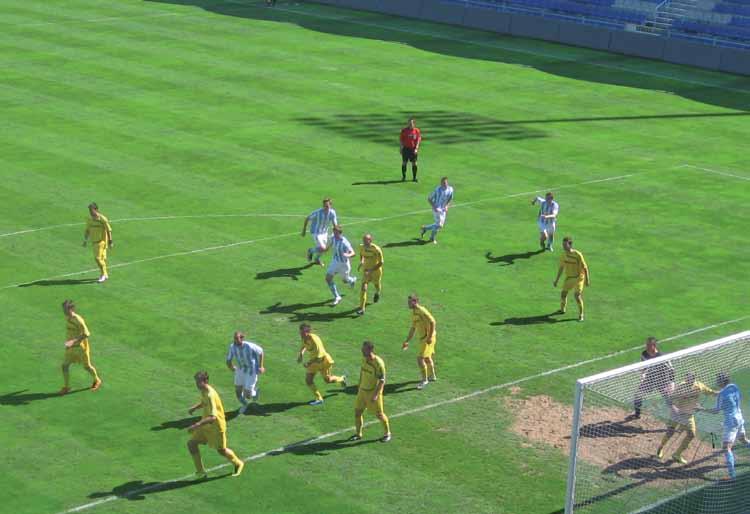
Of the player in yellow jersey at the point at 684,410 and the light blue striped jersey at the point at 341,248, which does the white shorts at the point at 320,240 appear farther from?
the player in yellow jersey at the point at 684,410

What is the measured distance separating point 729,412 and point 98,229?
1473cm

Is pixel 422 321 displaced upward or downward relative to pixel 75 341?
upward

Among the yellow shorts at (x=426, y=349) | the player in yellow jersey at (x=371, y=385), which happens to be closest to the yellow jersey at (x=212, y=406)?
the player in yellow jersey at (x=371, y=385)

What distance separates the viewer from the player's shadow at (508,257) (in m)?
31.2

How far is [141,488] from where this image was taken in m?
20.2

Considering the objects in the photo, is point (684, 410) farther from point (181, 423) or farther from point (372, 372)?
point (181, 423)

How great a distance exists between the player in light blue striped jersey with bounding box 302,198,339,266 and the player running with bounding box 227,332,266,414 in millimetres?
7700

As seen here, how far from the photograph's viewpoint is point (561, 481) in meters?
20.9

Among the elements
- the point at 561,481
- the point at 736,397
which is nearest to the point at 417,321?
the point at 561,481

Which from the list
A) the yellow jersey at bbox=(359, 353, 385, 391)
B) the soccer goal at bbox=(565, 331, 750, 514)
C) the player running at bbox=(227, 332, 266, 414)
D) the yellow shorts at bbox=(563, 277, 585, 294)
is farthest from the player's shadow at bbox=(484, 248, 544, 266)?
the soccer goal at bbox=(565, 331, 750, 514)

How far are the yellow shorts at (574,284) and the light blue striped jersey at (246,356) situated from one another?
779 cm

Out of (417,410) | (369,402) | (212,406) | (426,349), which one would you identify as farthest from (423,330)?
(212,406)

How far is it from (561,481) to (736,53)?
37.6m

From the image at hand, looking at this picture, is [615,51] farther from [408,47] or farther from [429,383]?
[429,383]
